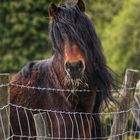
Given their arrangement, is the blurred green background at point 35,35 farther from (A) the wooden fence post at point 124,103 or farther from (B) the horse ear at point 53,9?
(B) the horse ear at point 53,9

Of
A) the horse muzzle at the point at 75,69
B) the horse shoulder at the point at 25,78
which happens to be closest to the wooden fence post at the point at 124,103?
the horse muzzle at the point at 75,69

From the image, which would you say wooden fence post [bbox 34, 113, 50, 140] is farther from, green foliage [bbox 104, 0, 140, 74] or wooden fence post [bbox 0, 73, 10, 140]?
green foliage [bbox 104, 0, 140, 74]

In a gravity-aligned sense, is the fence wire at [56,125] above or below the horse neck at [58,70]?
below

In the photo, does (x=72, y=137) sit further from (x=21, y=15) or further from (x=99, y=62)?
(x=21, y=15)

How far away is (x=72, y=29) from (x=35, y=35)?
20.7 metres

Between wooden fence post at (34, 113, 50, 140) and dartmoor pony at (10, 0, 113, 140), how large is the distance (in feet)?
0.98

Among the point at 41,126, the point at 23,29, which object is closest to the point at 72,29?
the point at 41,126

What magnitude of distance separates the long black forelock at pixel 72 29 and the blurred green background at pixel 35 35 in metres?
18.8

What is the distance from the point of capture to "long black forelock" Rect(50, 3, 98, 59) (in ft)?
18.8

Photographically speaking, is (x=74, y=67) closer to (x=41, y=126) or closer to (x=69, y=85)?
(x=69, y=85)

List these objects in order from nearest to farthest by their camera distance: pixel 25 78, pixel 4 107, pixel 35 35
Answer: pixel 4 107
pixel 25 78
pixel 35 35

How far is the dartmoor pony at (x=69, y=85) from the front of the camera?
5.72 meters

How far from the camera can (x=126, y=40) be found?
2781 centimetres

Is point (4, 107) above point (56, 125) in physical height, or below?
above
